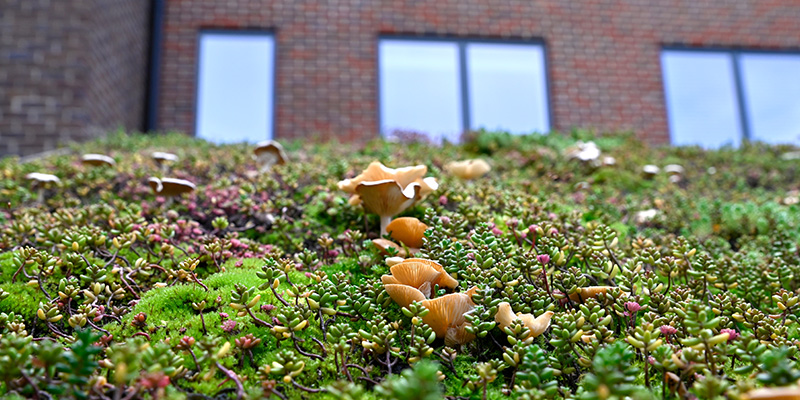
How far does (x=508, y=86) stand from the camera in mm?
11320

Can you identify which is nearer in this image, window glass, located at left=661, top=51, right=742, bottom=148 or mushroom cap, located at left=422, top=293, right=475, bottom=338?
mushroom cap, located at left=422, top=293, right=475, bottom=338

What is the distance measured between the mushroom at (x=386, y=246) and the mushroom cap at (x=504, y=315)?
2.16 feet

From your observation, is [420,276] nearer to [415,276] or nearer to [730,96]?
[415,276]

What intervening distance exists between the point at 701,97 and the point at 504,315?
463 inches

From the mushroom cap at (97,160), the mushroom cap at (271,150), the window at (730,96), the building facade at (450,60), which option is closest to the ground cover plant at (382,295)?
the mushroom cap at (97,160)

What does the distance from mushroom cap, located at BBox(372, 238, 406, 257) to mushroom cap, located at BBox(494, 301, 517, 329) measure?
2.18 ft

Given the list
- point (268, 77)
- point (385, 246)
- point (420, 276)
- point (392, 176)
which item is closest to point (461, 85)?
point (268, 77)

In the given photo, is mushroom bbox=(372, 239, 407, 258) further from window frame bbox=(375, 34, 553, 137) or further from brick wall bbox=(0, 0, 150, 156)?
window frame bbox=(375, 34, 553, 137)

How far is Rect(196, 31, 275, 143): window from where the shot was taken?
10539 millimetres

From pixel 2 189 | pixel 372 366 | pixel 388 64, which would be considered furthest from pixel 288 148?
pixel 372 366

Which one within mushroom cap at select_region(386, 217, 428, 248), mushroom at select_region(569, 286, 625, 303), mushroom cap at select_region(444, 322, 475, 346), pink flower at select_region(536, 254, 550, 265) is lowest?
mushroom cap at select_region(444, 322, 475, 346)

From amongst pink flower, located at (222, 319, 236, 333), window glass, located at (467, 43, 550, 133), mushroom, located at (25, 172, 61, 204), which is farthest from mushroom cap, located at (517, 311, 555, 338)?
window glass, located at (467, 43, 550, 133)

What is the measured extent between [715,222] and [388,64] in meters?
7.94

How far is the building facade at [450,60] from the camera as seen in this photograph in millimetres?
10453
